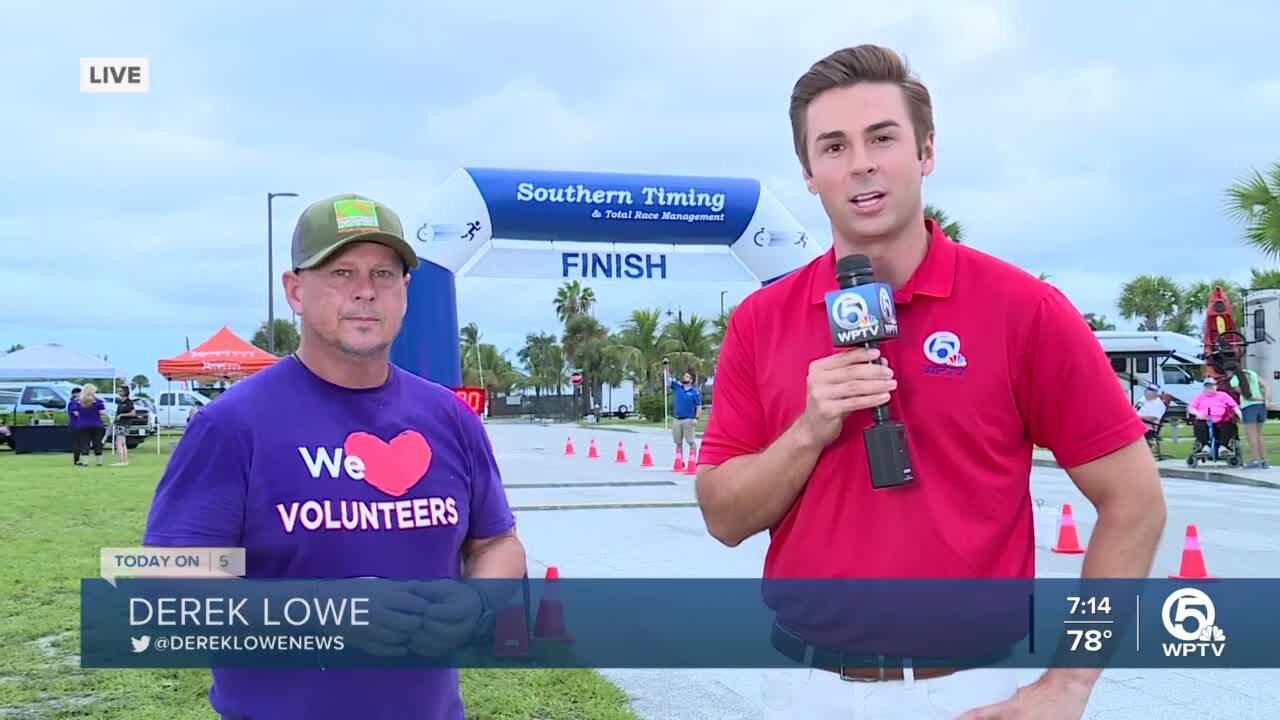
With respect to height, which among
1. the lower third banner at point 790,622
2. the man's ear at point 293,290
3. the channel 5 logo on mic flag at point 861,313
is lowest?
the lower third banner at point 790,622

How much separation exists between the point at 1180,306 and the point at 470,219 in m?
71.5

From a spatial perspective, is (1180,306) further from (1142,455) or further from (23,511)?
(1142,455)

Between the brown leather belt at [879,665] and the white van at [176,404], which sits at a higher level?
the white van at [176,404]

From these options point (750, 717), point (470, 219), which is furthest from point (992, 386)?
point (470, 219)

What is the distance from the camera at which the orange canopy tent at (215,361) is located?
88.0 feet

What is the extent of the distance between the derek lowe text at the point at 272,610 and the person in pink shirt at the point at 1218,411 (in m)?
17.7

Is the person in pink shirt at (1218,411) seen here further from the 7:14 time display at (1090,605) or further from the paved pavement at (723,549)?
the 7:14 time display at (1090,605)

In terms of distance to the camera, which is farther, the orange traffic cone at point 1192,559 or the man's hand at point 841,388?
the orange traffic cone at point 1192,559

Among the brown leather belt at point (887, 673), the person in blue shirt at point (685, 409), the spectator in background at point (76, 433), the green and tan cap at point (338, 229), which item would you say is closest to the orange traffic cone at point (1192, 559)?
the brown leather belt at point (887, 673)

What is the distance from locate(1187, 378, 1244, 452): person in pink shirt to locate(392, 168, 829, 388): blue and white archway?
9.64 meters

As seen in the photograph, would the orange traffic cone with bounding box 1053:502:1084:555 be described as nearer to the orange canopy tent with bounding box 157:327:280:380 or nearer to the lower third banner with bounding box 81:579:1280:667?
the lower third banner with bounding box 81:579:1280:667

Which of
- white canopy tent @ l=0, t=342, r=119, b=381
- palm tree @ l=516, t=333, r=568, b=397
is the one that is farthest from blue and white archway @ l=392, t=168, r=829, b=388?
palm tree @ l=516, t=333, r=568, b=397

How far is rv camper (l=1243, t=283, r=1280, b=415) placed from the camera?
23359mm

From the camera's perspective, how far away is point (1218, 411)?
16.9 meters
